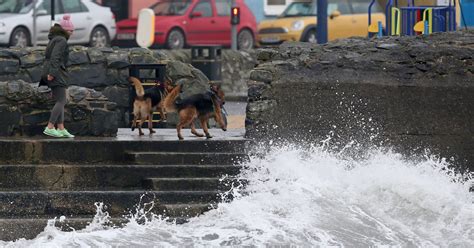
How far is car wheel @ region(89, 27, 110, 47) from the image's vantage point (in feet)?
123

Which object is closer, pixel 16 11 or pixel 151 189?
pixel 151 189

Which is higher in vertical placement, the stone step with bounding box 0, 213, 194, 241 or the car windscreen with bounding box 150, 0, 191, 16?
the car windscreen with bounding box 150, 0, 191, 16

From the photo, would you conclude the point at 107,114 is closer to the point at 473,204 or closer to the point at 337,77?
the point at 337,77

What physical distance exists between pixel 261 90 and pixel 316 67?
0.74 m

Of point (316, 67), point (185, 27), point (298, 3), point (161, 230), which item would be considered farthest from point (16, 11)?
point (161, 230)

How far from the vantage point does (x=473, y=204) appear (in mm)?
17453

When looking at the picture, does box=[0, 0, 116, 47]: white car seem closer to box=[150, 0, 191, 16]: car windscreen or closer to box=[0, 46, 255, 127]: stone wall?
box=[150, 0, 191, 16]: car windscreen

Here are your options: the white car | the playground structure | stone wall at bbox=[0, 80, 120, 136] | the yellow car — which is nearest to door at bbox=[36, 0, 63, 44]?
the white car

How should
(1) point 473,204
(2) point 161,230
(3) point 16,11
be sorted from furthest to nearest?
1. (3) point 16,11
2. (1) point 473,204
3. (2) point 161,230

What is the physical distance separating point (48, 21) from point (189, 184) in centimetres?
1933

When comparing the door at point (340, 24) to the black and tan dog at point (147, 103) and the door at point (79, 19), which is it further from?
the black and tan dog at point (147, 103)

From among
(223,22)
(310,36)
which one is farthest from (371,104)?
(223,22)

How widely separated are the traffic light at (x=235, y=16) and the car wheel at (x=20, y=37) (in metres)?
5.10

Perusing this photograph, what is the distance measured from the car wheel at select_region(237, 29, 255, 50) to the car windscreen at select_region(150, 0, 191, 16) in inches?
64.7
